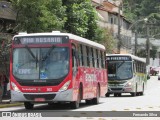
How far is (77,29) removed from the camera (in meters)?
42.2

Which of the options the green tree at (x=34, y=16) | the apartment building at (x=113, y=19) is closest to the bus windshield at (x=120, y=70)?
the green tree at (x=34, y=16)

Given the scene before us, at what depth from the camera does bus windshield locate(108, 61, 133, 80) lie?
37594 millimetres

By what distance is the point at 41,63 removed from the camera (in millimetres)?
21672

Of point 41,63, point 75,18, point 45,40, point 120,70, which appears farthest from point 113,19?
point 41,63

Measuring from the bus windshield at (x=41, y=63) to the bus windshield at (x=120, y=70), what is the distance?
631 inches

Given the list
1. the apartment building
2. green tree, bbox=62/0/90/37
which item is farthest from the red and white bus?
the apartment building

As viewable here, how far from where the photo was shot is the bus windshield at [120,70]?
37.6 m

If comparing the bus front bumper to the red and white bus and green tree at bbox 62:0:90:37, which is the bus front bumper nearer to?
the red and white bus

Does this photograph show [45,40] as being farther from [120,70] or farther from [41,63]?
[120,70]

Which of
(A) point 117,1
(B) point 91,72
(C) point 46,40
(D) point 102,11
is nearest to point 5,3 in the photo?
(B) point 91,72

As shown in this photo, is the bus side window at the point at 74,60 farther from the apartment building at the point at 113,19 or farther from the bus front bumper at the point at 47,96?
the apartment building at the point at 113,19

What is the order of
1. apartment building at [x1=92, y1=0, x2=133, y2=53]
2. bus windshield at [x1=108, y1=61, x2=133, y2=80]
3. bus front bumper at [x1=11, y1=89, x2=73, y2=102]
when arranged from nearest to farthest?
bus front bumper at [x1=11, y1=89, x2=73, y2=102] < bus windshield at [x1=108, y1=61, x2=133, y2=80] < apartment building at [x1=92, y1=0, x2=133, y2=53]

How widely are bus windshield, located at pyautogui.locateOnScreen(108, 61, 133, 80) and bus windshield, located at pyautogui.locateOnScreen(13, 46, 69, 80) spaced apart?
16018mm

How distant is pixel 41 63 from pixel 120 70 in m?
16.6
